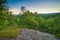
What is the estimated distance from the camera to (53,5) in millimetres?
2697

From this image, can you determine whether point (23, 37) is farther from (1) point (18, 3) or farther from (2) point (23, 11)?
(1) point (18, 3)

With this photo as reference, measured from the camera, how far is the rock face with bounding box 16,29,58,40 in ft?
8.64

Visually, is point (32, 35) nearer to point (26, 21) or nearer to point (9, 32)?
point (26, 21)

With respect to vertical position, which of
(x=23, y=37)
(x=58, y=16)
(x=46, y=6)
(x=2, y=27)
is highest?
(x=46, y=6)

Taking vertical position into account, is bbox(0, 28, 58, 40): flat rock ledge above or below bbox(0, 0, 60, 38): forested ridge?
below

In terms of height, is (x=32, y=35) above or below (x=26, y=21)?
below

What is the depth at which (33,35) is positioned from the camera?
104 inches

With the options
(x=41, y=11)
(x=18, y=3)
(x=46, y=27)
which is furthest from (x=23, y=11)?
(x=46, y=27)

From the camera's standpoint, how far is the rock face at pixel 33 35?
263 cm

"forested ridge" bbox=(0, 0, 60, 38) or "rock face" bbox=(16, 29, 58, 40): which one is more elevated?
"forested ridge" bbox=(0, 0, 60, 38)

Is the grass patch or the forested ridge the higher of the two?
the forested ridge

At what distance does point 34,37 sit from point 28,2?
694 millimetres

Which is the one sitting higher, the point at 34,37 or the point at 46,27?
the point at 46,27

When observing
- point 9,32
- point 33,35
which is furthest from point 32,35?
point 9,32
